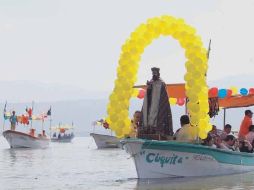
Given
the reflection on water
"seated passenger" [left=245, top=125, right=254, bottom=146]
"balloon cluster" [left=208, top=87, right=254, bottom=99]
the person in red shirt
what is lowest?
the reflection on water

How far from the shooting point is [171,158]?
655 inches

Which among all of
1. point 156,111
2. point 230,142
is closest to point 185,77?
point 156,111

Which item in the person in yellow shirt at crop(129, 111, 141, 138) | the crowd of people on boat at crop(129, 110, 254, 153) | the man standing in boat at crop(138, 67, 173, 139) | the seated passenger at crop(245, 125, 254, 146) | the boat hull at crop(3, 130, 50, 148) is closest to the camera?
the crowd of people on boat at crop(129, 110, 254, 153)

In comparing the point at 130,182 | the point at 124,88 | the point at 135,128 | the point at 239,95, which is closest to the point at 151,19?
the point at 124,88

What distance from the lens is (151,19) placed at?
17391 millimetres

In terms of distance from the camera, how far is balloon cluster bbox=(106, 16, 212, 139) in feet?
54.0

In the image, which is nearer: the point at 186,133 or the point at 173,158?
the point at 173,158

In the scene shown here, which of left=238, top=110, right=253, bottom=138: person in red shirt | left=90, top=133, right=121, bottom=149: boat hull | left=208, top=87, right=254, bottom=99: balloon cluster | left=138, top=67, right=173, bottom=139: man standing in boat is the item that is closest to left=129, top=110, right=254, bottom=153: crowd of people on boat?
left=238, top=110, right=253, bottom=138: person in red shirt

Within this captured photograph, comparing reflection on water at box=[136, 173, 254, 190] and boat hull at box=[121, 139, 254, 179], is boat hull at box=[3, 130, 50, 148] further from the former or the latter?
reflection on water at box=[136, 173, 254, 190]

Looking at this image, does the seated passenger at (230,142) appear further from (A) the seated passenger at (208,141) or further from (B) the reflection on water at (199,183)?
(A) the seated passenger at (208,141)

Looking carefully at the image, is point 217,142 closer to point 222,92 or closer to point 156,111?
point 156,111

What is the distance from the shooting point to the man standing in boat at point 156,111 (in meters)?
17.2

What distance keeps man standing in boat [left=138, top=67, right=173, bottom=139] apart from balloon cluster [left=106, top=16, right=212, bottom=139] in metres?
0.59

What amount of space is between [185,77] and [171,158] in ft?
7.42
